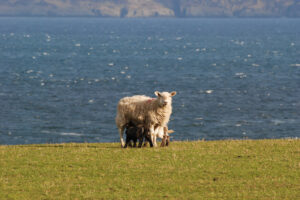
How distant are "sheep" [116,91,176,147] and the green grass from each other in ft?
3.54

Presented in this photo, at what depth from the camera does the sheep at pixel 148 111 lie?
850 inches

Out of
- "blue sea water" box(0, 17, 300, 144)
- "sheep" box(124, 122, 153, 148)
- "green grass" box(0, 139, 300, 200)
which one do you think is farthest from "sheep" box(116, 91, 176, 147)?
"blue sea water" box(0, 17, 300, 144)

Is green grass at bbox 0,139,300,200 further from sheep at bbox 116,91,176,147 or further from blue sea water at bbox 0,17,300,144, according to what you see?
blue sea water at bbox 0,17,300,144

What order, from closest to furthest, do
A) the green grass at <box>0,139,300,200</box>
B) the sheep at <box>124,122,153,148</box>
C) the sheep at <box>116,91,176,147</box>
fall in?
the green grass at <box>0,139,300,200</box>, the sheep at <box>124,122,153,148</box>, the sheep at <box>116,91,176,147</box>

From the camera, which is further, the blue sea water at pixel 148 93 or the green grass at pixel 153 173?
the blue sea water at pixel 148 93

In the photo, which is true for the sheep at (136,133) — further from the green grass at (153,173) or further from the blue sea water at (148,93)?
the blue sea water at (148,93)

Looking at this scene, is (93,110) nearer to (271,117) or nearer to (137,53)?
(271,117)

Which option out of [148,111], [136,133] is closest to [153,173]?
[136,133]

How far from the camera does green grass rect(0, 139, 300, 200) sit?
49.5 ft

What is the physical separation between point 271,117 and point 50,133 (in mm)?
25422

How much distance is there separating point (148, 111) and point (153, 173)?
488 centimetres

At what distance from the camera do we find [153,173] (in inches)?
674

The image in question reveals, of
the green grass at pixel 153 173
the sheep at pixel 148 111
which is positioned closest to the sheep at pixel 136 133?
the sheep at pixel 148 111

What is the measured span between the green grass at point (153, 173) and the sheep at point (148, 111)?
3.54 ft
